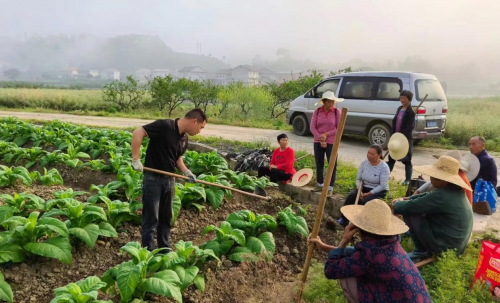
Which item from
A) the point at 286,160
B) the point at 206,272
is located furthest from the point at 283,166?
the point at 206,272

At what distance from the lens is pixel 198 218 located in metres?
5.32

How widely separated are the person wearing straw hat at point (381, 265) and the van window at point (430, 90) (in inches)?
306

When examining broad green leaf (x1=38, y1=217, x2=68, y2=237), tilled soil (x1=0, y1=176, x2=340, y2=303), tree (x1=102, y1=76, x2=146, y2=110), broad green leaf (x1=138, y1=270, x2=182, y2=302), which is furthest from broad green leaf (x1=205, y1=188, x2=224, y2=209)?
tree (x1=102, y1=76, x2=146, y2=110)

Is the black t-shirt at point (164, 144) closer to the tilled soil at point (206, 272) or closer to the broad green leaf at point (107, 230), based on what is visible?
the broad green leaf at point (107, 230)

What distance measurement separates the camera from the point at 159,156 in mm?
4125

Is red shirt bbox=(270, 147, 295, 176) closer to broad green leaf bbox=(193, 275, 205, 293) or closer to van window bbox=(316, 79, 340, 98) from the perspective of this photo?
broad green leaf bbox=(193, 275, 205, 293)

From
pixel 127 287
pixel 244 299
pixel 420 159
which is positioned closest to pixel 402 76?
pixel 420 159

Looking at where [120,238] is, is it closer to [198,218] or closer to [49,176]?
[198,218]

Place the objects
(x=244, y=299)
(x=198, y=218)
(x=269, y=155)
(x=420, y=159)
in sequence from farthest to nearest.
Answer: (x=420, y=159)
(x=269, y=155)
(x=198, y=218)
(x=244, y=299)

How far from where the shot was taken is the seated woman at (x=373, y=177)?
5344 millimetres

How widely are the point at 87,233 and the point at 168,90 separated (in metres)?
17.4

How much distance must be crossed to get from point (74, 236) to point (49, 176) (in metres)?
2.18

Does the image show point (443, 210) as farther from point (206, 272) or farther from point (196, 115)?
point (196, 115)

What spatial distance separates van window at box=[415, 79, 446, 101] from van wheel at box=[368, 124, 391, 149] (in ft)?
3.67
